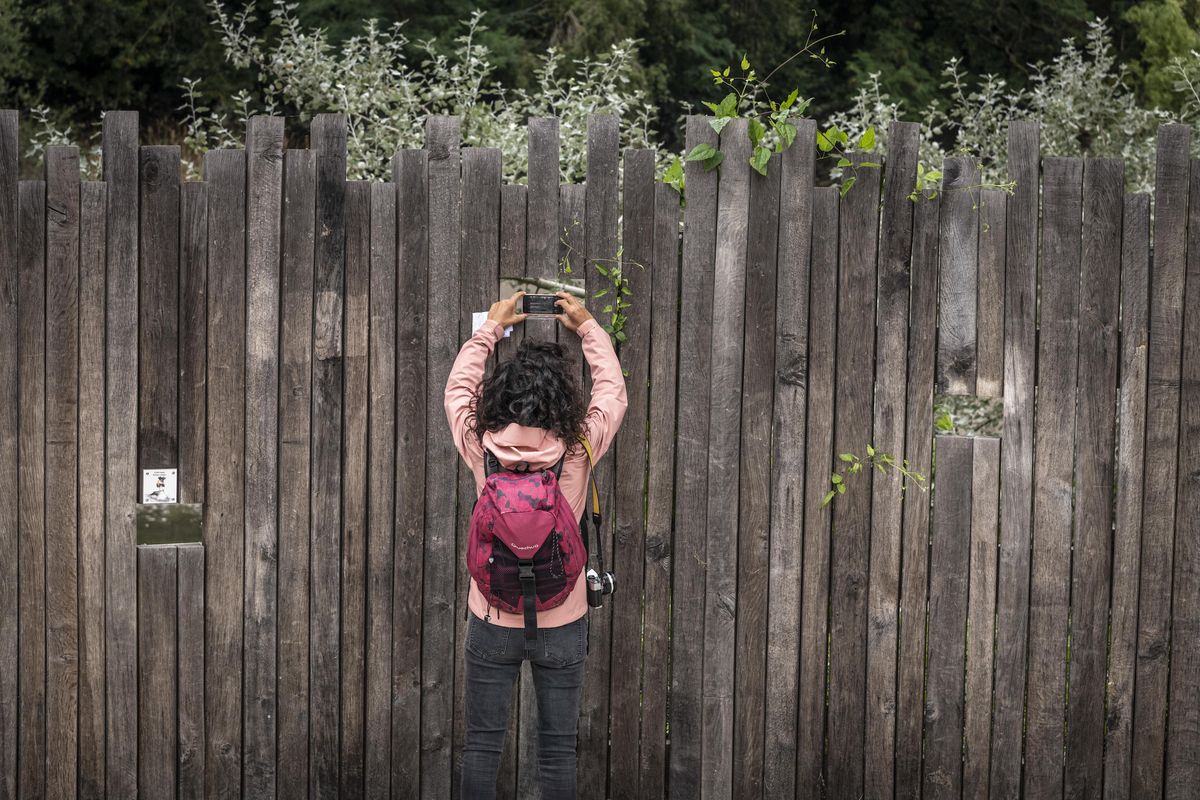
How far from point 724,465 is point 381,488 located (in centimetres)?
131

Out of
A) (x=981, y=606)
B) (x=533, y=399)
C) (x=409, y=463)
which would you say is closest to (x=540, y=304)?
(x=533, y=399)

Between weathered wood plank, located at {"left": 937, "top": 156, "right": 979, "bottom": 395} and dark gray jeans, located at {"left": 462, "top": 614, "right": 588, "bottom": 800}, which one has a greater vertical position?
weathered wood plank, located at {"left": 937, "top": 156, "right": 979, "bottom": 395}

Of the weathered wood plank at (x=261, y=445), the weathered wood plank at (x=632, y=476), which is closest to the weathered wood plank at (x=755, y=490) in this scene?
the weathered wood plank at (x=632, y=476)

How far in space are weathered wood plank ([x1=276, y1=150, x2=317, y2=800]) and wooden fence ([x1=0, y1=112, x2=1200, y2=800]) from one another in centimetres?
1

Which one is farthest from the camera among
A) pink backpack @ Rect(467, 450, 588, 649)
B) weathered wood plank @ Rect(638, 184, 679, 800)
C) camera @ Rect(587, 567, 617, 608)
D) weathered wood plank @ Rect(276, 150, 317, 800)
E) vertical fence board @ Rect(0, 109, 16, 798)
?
weathered wood plank @ Rect(638, 184, 679, 800)

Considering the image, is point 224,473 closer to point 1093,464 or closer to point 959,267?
point 959,267

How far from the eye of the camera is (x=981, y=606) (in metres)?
4.50

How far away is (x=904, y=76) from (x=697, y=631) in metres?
10.8

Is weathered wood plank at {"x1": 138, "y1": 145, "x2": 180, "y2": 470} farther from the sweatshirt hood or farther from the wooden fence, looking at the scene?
the sweatshirt hood

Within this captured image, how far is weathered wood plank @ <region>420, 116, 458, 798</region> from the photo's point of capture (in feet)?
14.4

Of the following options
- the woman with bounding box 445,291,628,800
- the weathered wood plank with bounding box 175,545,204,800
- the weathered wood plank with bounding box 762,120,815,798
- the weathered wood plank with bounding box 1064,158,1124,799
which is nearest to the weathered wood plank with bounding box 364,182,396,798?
the woman with bounding box 445,291,628,800

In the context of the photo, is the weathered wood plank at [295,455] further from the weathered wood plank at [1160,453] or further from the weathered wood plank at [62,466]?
the weathered wood plank at [1160,453]

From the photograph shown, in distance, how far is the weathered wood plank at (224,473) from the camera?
170 inches

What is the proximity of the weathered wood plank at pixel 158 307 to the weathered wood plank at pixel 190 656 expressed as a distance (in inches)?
15.4
